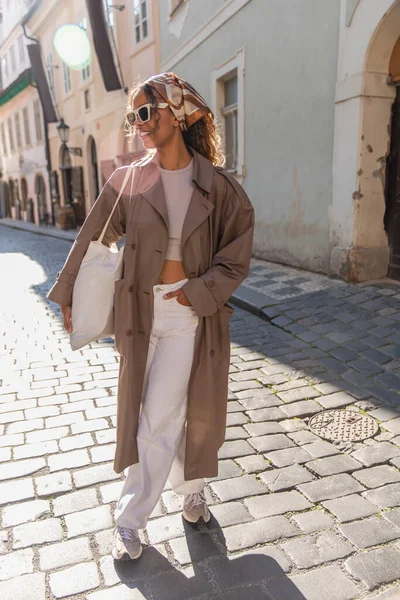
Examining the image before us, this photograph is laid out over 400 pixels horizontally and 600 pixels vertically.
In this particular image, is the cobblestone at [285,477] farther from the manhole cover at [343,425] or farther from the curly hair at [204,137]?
the curly hair at [204,137]

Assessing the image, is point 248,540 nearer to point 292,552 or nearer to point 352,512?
point 292,552

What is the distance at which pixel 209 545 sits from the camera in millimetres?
2205

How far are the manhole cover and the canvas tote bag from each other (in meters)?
1.72

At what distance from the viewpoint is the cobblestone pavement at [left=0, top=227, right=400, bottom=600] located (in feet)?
6.63

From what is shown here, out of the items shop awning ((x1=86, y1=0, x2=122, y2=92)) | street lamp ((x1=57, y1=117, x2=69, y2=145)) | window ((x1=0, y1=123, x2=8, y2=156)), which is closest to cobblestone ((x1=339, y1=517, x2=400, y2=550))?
shop awning ((x1=86, y1=0, x2=122, y2=92))

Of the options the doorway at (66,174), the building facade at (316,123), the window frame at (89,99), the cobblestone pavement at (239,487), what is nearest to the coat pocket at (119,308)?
the cobblestone pavement at (239,487)

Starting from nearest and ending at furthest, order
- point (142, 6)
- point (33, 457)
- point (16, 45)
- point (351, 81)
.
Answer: point (33, 457) < point (351, 81) < point (142, 6) < point (16, 45)

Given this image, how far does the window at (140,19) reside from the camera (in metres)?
13.5

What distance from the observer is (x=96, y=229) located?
2088 millimetres

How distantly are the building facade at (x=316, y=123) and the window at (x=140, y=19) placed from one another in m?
4.12

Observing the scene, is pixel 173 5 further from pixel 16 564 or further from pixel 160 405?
pixel 16 564

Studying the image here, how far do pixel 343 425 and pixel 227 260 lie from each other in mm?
1737

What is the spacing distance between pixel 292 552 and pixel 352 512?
1.35 feet

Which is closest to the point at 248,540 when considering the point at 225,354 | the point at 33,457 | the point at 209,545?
the point at 209,545
